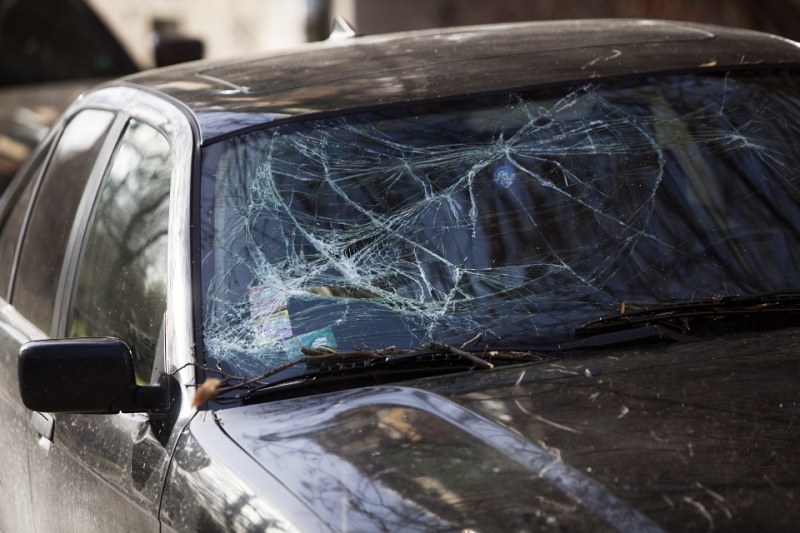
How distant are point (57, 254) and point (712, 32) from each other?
1.98m

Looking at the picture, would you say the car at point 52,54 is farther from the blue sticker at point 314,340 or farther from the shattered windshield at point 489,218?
the blue sticker at point 314,340

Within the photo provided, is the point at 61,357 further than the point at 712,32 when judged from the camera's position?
No

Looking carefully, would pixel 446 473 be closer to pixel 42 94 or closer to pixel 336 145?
pixel 336 145

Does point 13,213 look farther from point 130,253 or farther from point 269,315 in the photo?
point 269,315

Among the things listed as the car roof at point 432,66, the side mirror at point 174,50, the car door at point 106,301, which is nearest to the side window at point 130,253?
the car door at point 106,301

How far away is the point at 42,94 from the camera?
33.2 ft

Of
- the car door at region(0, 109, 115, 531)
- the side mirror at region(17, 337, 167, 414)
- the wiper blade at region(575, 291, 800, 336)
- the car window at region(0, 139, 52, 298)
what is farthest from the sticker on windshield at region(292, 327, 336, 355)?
the car window at region(0, 139, 52, 298)

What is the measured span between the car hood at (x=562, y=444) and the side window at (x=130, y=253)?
55 cm

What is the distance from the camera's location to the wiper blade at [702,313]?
301 cm

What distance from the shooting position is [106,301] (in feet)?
11.5

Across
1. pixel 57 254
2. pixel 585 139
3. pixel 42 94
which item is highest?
pixel 585 139

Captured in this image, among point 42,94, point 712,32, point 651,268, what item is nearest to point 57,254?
point 651,268

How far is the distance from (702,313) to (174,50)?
11.4ft

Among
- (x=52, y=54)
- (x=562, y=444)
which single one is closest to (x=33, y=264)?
(x=562, y=444)
